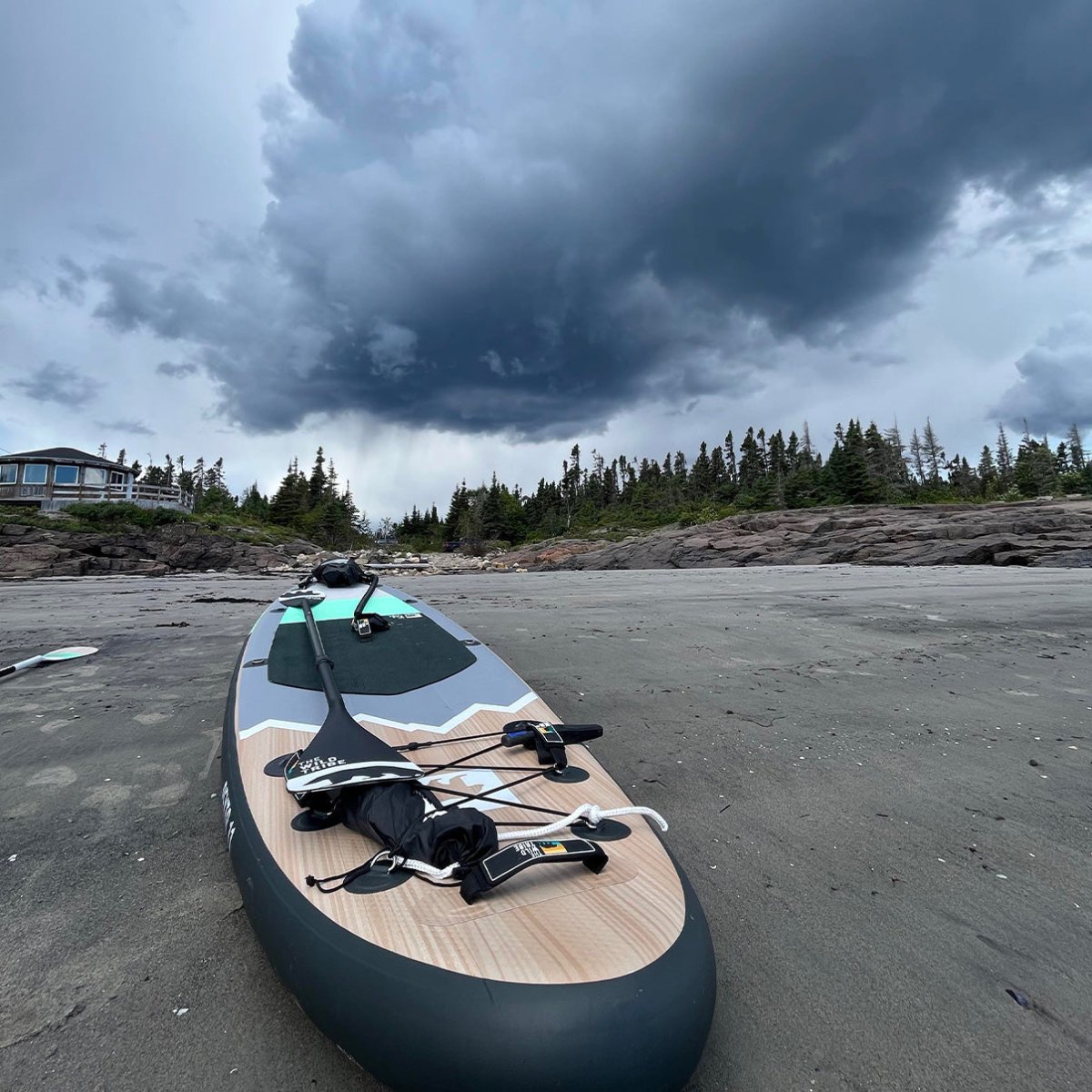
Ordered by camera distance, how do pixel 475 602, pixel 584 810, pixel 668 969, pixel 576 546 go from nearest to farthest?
1. pixel 668 969
2. pixel 584 810
3. pixel 475 602
4. pixel 576 546

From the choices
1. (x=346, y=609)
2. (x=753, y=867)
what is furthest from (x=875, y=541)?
(x=753, y=867)

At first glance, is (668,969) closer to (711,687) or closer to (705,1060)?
(705,1060)

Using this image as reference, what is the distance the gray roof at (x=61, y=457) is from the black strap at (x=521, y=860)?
53631 mm

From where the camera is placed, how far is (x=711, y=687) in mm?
4516

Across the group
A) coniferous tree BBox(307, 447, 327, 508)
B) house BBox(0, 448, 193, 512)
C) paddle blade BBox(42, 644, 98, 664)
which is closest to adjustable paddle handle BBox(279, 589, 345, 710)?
paddle blade BBox(42, 644, 98, 664)

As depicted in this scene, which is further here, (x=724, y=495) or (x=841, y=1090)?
(x=724, y=495)

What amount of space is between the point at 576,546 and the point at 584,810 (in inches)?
1590

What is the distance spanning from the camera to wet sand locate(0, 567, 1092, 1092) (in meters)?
1.41

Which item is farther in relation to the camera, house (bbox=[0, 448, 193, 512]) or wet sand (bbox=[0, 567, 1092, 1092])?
house (bbox=[0, 448, 193, 512])

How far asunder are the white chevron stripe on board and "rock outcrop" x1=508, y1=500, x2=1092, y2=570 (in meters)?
24.0

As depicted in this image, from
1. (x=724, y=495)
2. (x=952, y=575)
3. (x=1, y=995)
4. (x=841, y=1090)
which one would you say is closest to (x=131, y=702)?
(x=1, y=995)

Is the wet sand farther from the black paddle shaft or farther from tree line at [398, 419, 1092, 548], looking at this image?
tree line at [398, 419, 1092, 548]

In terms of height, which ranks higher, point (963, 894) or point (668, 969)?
point (668, 969)

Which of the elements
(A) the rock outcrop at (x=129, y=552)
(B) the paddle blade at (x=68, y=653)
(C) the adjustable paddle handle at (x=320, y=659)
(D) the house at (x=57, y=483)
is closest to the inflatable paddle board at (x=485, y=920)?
(C) the adjustable paddle handle at (x=320, y=659)
